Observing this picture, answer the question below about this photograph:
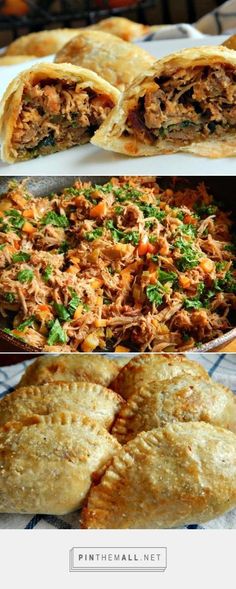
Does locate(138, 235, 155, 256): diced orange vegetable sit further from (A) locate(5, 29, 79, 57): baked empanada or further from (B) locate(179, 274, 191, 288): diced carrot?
(A) locate(5, 29, 79, 57): baked empanada

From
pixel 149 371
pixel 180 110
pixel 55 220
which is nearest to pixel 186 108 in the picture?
pixel 180 110

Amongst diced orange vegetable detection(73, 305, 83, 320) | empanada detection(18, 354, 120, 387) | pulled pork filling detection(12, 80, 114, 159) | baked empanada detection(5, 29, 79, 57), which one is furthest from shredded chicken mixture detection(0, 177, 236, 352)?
baked empanada detection(5, 29, 79, 57)

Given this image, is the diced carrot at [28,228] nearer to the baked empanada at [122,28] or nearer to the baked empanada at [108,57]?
the baked empanada at [108,57]

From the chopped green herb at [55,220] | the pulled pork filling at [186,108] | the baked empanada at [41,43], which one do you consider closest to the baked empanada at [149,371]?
the chopped green herb at [55,220]

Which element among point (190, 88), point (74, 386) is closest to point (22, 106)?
point (190, 88)

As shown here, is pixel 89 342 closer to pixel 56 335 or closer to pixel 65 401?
pixel 56 335
